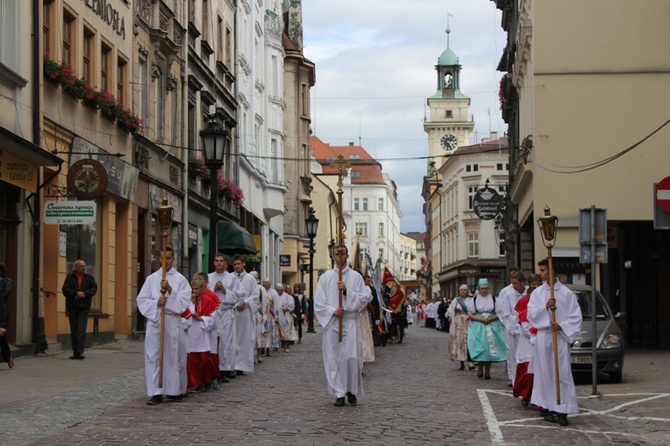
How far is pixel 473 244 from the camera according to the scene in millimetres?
97312

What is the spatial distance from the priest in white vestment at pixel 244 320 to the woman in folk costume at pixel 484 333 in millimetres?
3770

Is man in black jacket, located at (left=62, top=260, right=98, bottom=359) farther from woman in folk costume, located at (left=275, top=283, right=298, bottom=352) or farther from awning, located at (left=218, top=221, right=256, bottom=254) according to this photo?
awning, located at (left=218, top=221, right=256, bottom=254)

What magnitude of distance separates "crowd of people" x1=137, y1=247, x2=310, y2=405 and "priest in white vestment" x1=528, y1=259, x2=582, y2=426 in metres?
4.22

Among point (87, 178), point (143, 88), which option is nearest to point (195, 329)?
point (87, 178)

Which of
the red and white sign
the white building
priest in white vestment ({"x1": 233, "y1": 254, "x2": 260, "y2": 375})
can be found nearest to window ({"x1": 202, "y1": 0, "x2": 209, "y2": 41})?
priest in white vestment ({"x1": 233, "y1": 254, "x2": 260, "y2": 375})

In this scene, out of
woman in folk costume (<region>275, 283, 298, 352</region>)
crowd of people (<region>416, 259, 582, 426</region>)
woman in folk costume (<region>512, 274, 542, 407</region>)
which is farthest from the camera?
woman in folk costume (<region>275, 283, 298, 352</region>)

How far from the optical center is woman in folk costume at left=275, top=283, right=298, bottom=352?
95.6 feet

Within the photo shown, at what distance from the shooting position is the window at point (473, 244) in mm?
96750

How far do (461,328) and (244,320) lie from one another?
16.0 ft

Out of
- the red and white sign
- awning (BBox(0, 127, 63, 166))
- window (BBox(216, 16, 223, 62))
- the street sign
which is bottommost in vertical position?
the red and white sign

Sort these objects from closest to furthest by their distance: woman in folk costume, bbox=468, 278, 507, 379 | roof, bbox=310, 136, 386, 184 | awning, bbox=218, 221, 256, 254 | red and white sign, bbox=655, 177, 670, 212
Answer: red and white sign, bbox=655, 177, 670, 212 < woman in folk costume, bbox=468, 278, 507, 379 < awning, bbox=218, 221, 256, 254 < roof, bbox=310, 136, 386, 184

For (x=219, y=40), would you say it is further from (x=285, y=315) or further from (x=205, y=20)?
(x=285, y=315)

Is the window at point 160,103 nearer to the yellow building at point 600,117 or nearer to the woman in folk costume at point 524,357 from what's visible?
the yellow building at point 600,117

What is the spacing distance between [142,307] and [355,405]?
9.06ft
